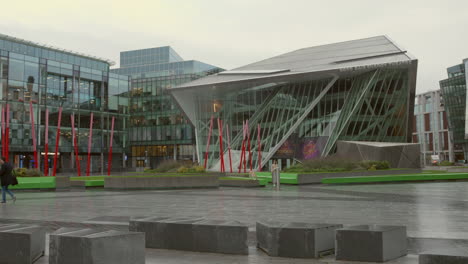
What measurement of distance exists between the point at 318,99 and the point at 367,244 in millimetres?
43930

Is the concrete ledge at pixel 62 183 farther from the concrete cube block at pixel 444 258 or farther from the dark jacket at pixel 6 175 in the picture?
the concrete cube block at pixel 444 258

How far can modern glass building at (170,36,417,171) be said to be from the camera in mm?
47125

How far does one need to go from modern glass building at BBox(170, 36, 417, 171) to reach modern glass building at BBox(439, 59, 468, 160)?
49.7m

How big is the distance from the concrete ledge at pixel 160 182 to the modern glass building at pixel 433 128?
103 meters

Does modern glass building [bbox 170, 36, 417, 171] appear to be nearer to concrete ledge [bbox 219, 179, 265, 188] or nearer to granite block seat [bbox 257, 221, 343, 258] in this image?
concrete ledge [bbox 219, 179, 265, 188]

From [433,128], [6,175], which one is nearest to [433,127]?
[433,128]

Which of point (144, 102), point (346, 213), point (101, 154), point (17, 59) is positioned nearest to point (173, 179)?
point (346, 213)

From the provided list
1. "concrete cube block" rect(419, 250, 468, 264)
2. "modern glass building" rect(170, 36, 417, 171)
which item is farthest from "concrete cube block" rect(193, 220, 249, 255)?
"modern glass building" rect(170, 36, 417, 171)

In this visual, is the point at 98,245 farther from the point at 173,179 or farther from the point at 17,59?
the point at 17,59

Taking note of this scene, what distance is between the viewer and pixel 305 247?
6.54 metres

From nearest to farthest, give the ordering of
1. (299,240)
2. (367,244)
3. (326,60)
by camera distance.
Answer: (367,244) < (299,240) < (326,60)

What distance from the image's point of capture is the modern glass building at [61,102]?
57656 mm

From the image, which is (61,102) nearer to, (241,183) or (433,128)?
(241,183)

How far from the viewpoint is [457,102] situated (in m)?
96.8
